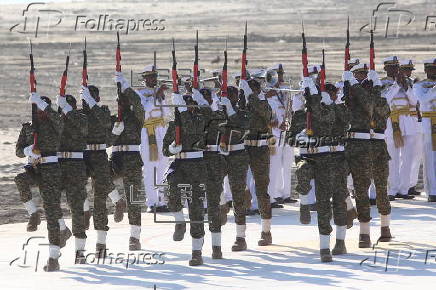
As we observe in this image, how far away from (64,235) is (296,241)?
11.7ft

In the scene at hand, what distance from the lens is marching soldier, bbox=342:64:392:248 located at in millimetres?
19516

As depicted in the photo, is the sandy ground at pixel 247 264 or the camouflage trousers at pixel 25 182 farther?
the camouflage trousers at pixel 25 182

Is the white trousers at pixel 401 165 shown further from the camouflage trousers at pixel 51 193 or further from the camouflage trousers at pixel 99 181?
the camouflage trousers at pixel 51 193

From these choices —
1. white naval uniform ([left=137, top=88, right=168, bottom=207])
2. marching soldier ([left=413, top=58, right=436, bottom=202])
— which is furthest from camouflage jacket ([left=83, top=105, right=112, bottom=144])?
marching soldier ([left=413, top=58, right=436, bottom=202])

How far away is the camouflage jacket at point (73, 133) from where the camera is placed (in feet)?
61.7

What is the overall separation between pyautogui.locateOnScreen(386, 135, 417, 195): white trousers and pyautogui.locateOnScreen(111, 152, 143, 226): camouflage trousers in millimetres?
6858

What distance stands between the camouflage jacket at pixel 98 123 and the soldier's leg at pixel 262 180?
7.29 feet

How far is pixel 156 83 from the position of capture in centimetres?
2252

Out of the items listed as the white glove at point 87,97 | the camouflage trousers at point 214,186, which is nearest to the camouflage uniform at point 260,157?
the camouflage trousers at point 214,186

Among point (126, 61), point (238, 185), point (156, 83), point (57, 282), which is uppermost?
point (126, 61)

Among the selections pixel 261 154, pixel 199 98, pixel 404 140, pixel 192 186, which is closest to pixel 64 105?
pixel 199 98

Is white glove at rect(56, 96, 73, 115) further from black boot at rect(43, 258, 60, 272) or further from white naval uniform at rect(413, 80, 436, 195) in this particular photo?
white naval uniform at rect(413, 80, 436, 195)

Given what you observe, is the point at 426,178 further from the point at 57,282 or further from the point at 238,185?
the point at 57,282

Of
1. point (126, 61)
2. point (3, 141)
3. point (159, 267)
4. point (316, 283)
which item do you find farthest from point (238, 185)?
point (126, 61)
